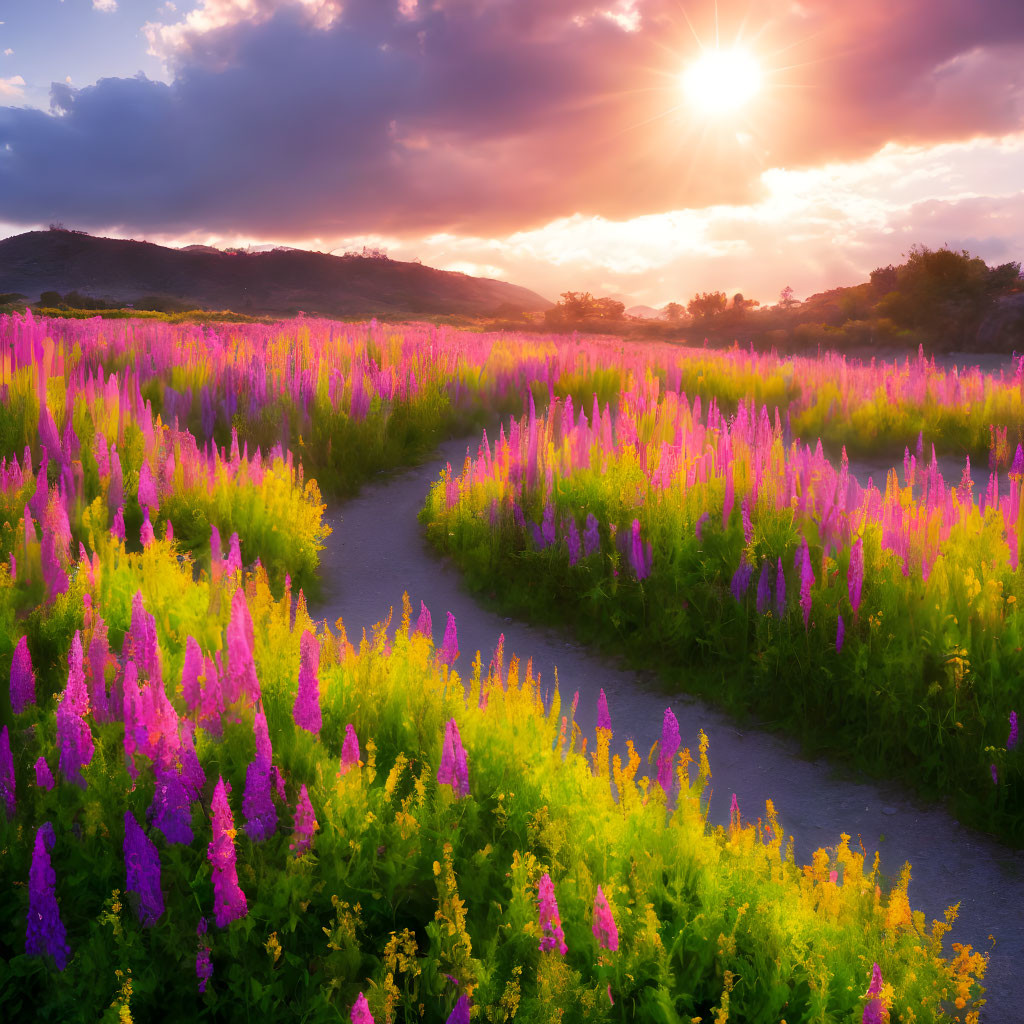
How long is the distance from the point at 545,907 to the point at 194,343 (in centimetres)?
922

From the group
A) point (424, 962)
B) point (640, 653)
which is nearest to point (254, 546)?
point (640, 653)

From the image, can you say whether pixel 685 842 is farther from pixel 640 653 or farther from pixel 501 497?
pixel 501 497

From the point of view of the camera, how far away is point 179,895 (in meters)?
1.92

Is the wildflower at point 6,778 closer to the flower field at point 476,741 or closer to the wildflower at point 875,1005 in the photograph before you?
the flower field at point 476,741

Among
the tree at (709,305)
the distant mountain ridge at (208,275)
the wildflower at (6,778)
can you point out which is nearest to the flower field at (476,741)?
the wildflower at (6,778)

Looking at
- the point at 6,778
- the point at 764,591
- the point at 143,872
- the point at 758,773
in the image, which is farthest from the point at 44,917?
the point at 764,591

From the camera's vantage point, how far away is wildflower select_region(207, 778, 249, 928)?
70.7 inches

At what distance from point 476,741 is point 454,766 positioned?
0.30 meters

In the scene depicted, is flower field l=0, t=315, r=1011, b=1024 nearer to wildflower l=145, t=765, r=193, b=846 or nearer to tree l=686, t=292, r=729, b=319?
wildflower l=145, t=765, r=193, b=846

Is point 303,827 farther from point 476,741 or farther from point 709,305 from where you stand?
point 709,305

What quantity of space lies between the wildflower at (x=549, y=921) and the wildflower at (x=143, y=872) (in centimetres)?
91

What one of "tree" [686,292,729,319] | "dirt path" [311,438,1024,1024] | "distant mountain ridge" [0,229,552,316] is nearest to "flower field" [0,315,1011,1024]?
"dirt path" [311,438,1024,1024]

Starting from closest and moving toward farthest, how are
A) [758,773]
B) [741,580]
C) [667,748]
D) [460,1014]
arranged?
[460,1014], [667,748], [758,773], [741,580]

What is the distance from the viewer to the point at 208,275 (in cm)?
10862
